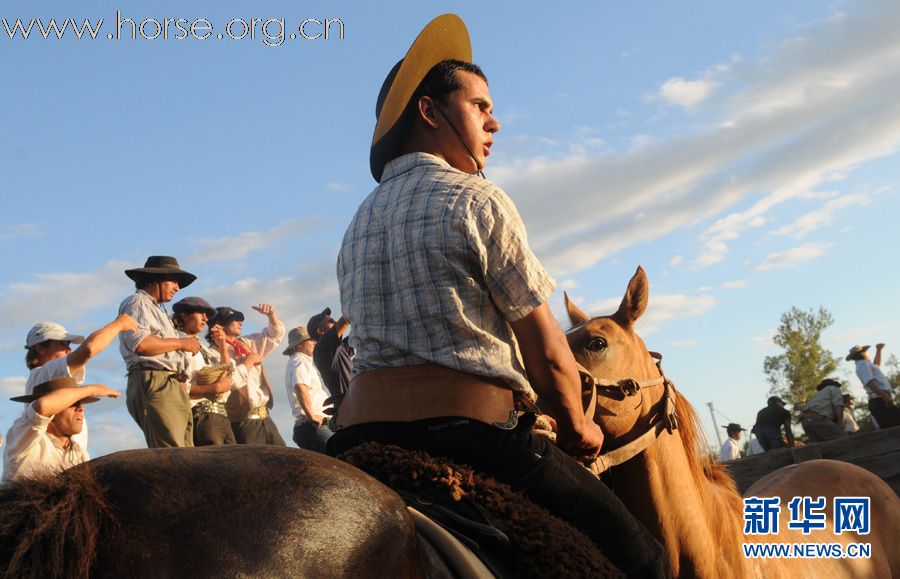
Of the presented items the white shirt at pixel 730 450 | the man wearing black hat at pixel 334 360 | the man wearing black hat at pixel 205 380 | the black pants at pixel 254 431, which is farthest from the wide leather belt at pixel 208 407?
the white shirt at pixel 730 450

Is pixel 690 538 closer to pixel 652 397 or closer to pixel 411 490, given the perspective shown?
pixel 652 397

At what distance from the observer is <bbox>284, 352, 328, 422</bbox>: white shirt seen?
9.45m

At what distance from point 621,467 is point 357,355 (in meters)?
1.83

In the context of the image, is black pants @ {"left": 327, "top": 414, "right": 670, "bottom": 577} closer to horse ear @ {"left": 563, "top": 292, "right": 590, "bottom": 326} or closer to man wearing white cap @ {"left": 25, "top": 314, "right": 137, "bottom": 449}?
horse ear @ {"left": 563, "top": 292, "right": 590, "bottom": 326}

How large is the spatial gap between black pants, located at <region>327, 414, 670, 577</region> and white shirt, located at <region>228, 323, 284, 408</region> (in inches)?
256

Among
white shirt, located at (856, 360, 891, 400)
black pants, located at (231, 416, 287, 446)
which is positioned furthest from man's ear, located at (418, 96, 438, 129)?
white shirt, located at (856, 360, 891, 400)

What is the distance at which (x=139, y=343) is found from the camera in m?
6.73

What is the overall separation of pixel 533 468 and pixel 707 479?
2.24 metres

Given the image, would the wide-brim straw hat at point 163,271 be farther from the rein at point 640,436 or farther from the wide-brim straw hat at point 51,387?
Answer: the rein at point 640,436

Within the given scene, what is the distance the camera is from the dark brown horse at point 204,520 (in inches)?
55.9

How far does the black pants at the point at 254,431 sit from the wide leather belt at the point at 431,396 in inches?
251

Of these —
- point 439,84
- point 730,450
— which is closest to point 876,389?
point 730,450

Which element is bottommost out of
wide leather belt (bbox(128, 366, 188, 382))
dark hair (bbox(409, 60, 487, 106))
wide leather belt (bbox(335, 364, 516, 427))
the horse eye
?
wide leather belt (bbox(335, 364, 516, 427))

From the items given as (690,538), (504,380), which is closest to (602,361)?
(690,538)
